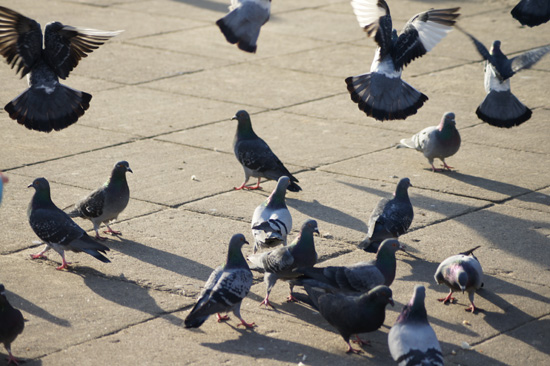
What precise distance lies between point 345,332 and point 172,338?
1.15 meters

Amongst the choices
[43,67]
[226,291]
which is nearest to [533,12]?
[43,67]

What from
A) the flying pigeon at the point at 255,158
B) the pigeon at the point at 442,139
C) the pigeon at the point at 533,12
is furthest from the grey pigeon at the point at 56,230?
→ the pigeon at the point at 533,12

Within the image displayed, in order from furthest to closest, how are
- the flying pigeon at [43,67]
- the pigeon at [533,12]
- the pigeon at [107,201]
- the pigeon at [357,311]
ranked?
1. the pigeon at [533,12]
2. the flying pigeon at [43,67]
3. the pigeon at [107,201]
4. the pigeon at [357,311]

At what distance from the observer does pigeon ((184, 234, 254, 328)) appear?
520cm

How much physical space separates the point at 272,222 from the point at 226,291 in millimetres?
1183

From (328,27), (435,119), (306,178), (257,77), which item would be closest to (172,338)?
(306,178)

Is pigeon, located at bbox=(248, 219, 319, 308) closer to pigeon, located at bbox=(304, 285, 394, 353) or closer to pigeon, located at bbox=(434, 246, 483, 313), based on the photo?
pigeon, located at bbox=(304, 285, 394, 353)

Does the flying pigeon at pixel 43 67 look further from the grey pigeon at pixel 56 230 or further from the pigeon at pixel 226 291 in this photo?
the pigeon at pixel 226 291

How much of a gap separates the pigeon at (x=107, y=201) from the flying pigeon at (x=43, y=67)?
80 centimetres

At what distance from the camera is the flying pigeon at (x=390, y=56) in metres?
8.05

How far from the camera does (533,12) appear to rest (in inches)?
372

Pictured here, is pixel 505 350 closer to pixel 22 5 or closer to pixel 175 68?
pixel 175 68

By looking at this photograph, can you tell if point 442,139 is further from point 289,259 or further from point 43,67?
point 43,67

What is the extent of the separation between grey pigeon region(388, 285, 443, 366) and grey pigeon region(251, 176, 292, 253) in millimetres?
1671
